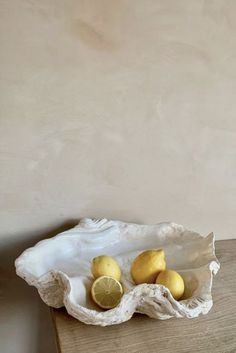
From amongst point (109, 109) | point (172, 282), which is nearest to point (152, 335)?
point (172, 282)

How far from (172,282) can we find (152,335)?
105 mm

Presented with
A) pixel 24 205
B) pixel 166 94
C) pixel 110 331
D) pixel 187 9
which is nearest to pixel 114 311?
pixel 110 331

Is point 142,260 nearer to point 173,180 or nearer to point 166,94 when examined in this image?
point 173,180

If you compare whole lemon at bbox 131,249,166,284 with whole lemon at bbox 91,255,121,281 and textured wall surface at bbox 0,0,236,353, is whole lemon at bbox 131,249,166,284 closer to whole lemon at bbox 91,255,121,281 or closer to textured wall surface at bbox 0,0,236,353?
whole lemon at bbox 91,255,121,281

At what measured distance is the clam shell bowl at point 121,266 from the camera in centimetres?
75

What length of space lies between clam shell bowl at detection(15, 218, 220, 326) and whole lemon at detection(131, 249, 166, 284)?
0.03 m

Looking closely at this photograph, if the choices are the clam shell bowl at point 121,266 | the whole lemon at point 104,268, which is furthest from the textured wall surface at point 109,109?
the whole lemon at point 104,268

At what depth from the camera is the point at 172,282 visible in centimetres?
81

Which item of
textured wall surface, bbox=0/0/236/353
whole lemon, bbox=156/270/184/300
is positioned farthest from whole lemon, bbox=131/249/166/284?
textured wall surface, bbox=0/0/236/353

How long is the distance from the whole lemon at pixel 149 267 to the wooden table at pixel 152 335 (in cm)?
8

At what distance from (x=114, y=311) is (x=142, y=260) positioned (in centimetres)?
14

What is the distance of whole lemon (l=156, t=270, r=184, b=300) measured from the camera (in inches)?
31.7

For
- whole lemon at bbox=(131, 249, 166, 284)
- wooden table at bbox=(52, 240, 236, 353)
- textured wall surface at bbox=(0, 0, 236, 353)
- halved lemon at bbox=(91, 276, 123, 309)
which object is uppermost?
textured wall surface at bbox=(0, 0, 236, 353)

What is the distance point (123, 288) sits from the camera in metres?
0.83
